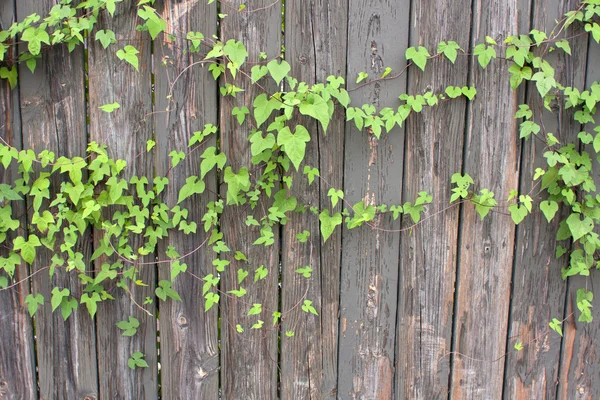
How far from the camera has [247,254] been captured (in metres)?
2.25

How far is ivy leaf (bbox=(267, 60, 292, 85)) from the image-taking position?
2.01 metres

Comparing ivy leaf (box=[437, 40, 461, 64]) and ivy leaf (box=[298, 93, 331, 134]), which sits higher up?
ivy leaf (box=[437, 40, 461, 64])

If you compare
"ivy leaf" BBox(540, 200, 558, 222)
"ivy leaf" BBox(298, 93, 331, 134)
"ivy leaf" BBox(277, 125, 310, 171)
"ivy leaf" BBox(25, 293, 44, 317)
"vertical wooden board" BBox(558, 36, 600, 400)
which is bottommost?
"vertical wooden board" BBox(558, 36, 600, 400)

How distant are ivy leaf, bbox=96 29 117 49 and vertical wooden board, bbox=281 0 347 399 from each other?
67cm

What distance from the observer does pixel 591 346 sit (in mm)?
2361

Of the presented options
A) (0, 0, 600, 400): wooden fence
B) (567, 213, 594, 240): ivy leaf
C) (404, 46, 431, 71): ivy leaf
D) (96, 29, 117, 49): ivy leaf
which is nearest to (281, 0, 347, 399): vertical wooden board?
(0, 0, 600, 400): wooden fence

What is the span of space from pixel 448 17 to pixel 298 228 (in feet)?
3.43

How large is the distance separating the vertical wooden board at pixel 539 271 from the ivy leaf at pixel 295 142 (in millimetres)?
945

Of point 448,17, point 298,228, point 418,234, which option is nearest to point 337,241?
point 298,228

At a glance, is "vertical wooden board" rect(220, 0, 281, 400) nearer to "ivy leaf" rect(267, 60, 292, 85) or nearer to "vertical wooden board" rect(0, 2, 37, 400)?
"ivy leaf" rect(267, 60, 292, 85)

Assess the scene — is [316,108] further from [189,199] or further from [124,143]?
[124,143]

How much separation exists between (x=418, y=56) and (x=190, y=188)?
3.39ft

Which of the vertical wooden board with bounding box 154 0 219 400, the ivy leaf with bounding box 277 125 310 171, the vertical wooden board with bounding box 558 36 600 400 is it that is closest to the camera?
the ivy leaf with bounding box 277 125 310 171

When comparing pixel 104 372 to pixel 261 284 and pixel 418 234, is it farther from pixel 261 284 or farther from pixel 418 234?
pixel 418 234
